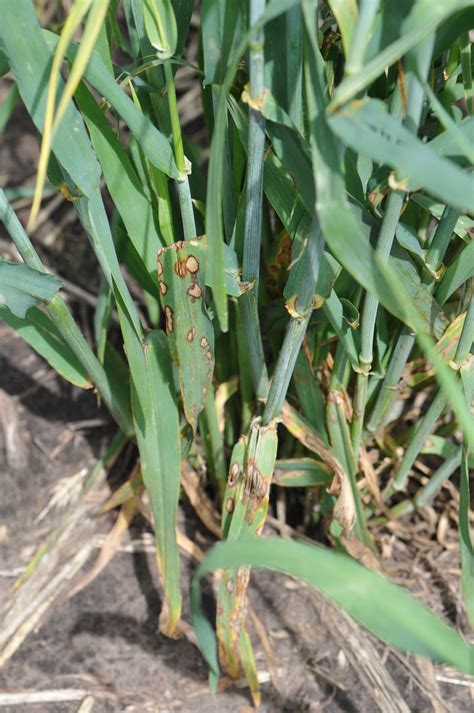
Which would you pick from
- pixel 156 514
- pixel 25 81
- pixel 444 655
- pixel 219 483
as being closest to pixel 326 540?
pixel 219 483

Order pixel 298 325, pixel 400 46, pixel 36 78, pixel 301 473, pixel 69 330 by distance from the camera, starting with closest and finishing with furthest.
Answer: pixel 400 46 < pixel 36 78 < pixel 298 325 < pixel 69 330 < pixel 301 473

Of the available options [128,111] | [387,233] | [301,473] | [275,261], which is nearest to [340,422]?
[301,473]

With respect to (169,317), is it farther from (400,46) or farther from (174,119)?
(400,46)

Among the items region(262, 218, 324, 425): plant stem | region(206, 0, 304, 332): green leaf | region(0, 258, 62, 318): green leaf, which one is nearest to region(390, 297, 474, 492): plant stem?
region(262, 218, 324, 425): plant stem

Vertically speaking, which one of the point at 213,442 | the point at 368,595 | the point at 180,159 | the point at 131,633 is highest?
the point at 180,159

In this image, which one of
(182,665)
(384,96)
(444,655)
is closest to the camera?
(444,655)

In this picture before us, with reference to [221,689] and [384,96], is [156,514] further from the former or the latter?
[384,96]
